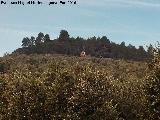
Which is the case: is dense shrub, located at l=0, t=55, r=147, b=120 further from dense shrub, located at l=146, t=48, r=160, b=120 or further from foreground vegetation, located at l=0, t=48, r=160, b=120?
dense shrub, located at l=146, t=48, r=160, b=120

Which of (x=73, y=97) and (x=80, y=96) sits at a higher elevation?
(x=80, y=96)

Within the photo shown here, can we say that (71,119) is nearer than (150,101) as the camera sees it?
No

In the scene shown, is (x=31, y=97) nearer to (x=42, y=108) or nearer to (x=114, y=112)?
(x=42, y=108)

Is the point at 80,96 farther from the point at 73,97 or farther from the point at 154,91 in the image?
the point at 154,91

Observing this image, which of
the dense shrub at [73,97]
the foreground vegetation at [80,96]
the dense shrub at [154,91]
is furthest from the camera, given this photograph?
the dense shrub at [73,97]

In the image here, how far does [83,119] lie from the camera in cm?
5647

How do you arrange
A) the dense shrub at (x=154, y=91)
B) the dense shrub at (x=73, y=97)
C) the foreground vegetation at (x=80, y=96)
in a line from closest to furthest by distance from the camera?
the dense shrub at (x=154, y=91), the foreground vegetation at (x=80, y=96), the dense shrub at (x=73, y=97)

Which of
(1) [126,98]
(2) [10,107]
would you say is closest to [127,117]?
(1) [126,98]

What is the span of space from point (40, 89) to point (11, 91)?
7328 millimetres

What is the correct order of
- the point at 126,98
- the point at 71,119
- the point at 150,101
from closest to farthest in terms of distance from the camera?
1. the point at 150,101
2. the point at 71,119
3. the point at 126,98

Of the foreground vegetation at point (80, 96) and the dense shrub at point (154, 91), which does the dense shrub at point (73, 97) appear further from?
the dense shrub at point (154, 91)

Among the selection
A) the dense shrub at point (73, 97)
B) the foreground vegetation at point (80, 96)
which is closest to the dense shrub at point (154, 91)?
the foreground vegetation at point (80, 96)

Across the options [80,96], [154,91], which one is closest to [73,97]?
[80,96]

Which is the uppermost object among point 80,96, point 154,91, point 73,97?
point 154,91
